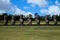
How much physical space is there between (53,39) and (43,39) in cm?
25

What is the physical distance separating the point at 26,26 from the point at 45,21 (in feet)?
2.44

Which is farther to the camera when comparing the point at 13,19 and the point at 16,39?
the point at 13,19

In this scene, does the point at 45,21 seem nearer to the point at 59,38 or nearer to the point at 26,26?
the point at 26,26

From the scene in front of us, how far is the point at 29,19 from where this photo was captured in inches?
287

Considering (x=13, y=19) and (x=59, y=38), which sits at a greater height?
(x=13, y=19)

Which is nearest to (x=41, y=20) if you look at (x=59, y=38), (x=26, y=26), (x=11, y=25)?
(x=26, y=26)

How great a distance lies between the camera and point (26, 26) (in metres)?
7.16

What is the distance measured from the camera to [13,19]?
724 cm

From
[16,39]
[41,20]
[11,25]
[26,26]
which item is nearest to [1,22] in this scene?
[11,25]

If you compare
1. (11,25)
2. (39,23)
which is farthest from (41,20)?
(11,25)

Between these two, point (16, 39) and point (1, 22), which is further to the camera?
point (1, 22)

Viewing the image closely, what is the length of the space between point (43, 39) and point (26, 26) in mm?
2226

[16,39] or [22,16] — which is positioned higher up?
[22,16]

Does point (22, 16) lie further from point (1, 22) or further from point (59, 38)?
point (59, 38)
